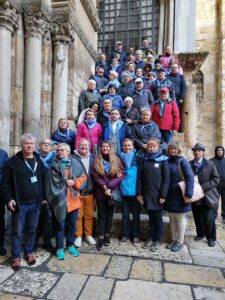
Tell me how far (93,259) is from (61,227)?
57 cm

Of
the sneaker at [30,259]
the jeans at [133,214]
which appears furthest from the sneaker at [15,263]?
the jeans at [133,214]

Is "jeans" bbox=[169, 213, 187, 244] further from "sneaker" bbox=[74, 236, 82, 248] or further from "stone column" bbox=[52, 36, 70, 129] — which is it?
"stone column" bbox=[52, 36, 70, 129]

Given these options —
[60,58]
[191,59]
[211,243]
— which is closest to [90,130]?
[60,58]

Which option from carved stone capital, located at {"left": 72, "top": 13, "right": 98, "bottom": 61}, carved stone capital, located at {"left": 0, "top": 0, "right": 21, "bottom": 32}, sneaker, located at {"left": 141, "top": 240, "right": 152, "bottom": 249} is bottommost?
sneaker, located at {"left": 141, "top": 240, "right": 152, "bottom": 249}

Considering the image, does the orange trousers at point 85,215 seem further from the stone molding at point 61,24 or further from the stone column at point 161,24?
the stone column at point 161,24

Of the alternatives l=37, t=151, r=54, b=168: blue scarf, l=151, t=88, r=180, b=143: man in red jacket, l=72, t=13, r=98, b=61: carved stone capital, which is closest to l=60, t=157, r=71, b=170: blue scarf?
l=37, t=151, r=54, b=168: blue scarf

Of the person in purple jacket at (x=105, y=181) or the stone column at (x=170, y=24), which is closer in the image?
the person in purple jacket at (x=105, y=181)

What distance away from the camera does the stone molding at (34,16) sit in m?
5.09

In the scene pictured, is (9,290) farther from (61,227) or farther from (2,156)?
(2,156)

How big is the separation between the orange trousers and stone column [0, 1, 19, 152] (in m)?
1.69

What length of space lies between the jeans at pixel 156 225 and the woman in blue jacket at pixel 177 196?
0.17m

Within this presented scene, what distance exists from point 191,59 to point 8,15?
513 cm

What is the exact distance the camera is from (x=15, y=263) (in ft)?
10.5

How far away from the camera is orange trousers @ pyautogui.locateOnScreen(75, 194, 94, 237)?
4016 millimetres
